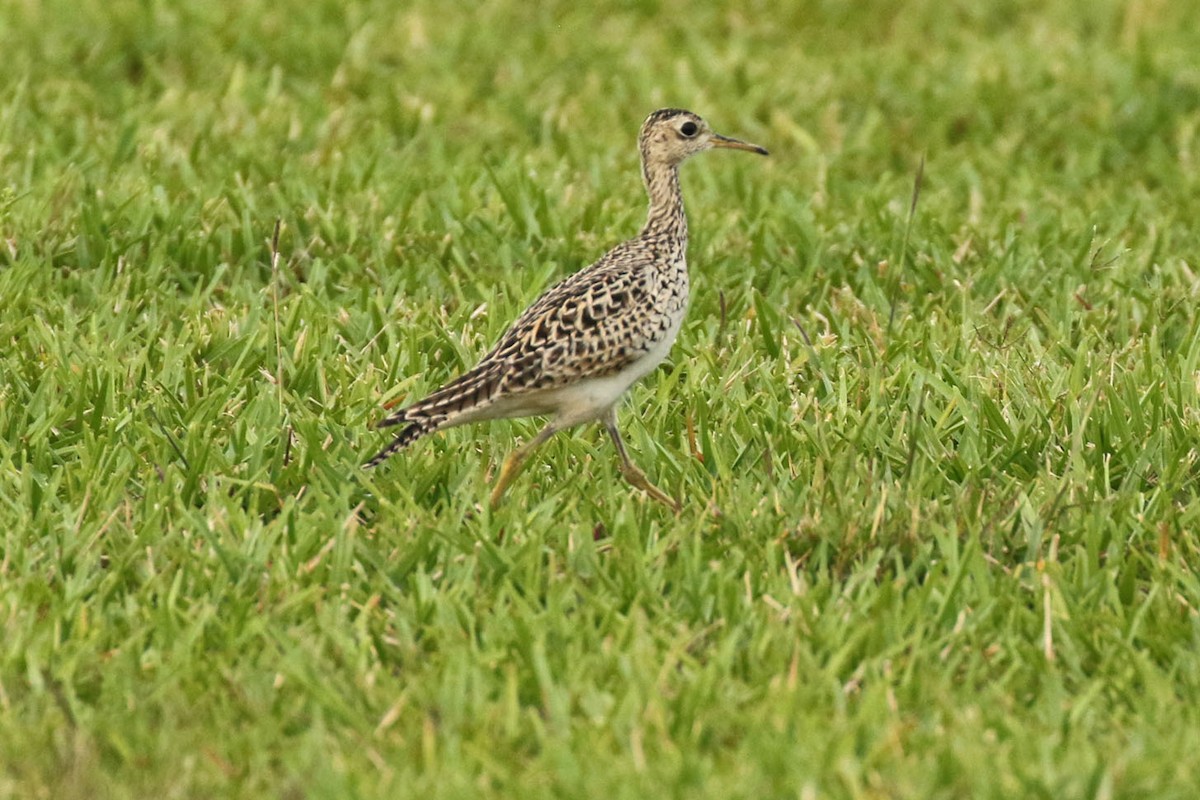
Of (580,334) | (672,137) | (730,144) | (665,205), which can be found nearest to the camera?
(580,334)

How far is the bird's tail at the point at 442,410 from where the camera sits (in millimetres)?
5461

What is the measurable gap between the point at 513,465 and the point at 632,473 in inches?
13.4

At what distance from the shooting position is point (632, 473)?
5.69m

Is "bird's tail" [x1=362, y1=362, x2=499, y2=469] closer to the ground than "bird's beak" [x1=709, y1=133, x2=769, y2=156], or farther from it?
closer to the ground

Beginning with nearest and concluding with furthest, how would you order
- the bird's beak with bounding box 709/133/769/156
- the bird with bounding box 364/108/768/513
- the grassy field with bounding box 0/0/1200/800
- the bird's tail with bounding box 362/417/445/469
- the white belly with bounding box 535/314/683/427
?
the grassy field with bounding box 0/0/1200/800
the bird's tail with bounding box 362/417/445/469
the bird with bounding box 364/108/768/513
the white belly with bounding box 535/314/683/427
the bird's beak with bounding box 709/133/769/156

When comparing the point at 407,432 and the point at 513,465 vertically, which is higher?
the point at 407,432

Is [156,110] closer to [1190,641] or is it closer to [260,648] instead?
[260,648]

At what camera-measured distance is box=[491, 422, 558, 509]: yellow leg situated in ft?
18.2

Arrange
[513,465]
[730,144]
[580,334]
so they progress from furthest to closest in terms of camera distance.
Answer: [730,144]
[580,334]
[513,465]

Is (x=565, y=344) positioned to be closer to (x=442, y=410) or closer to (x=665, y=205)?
(x=442, y=410)

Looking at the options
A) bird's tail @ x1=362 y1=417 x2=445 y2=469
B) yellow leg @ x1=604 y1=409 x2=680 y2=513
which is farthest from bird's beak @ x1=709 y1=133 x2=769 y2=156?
bird's tail @ x1=362 y1=417 x2=445 y2=469

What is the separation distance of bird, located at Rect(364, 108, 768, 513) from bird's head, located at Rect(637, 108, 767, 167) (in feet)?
2.13

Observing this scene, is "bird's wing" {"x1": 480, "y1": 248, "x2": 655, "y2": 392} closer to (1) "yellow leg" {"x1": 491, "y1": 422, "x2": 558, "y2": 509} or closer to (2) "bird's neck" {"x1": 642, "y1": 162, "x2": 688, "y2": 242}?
(1) "yellow leg" {"x1": 491, "y1": 422, "x2": 558, "y2": 509}

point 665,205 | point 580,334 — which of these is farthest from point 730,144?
point 580,334
